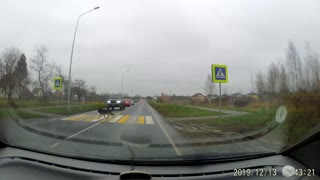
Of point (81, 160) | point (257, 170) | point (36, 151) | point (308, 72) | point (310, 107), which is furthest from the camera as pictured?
point (308, 72)

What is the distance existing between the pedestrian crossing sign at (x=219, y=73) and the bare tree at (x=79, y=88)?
57.6 meters

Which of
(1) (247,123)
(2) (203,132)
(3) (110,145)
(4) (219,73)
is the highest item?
(4) (219,73)

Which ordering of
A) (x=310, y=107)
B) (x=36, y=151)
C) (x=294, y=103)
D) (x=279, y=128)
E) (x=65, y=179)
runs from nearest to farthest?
(x=65, y=179) → (x=36, y=151) → (x=279, y=128) → (x=310, y=107) → (x=294, y=103)

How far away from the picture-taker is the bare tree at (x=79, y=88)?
67375 mm

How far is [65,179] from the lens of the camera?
10.7 ft

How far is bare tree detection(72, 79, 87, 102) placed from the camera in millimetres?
67375

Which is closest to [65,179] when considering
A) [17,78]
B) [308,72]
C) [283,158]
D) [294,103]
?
[283,158]

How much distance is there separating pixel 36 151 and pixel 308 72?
908 cm

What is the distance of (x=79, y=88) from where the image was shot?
6912 centimetres

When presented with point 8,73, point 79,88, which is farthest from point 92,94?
point 8,73

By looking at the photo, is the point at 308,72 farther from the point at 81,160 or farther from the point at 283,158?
the point at 81,160

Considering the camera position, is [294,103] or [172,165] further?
[294,103]

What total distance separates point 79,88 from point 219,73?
60284 mm

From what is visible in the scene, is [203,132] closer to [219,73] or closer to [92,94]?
[219,73]
